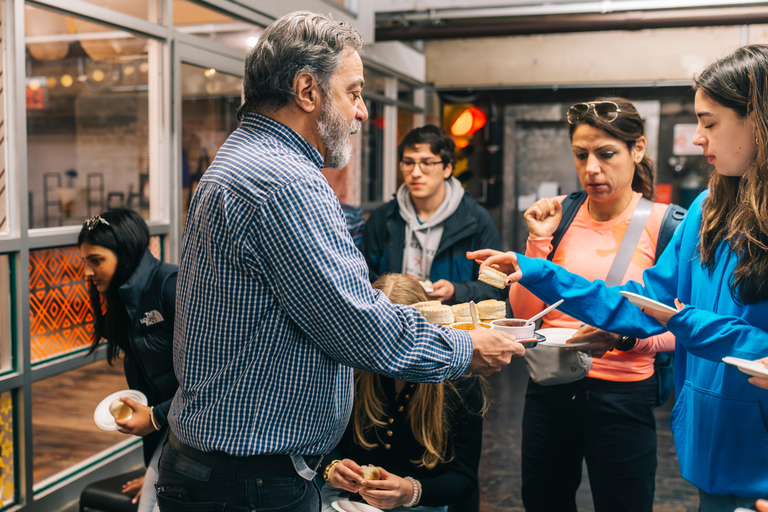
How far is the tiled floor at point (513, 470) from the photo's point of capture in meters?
3.60

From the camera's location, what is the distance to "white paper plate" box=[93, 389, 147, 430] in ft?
7.66

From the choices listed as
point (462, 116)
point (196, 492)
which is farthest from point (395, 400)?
point (462, 116)

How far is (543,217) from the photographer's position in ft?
8.16

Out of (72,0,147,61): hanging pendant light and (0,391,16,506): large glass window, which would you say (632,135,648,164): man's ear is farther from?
(0,391,16,506): large glass window

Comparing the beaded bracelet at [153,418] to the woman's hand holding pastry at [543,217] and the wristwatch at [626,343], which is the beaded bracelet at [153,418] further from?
the wristwatch at [626,343]

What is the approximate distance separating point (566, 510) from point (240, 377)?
153 cm

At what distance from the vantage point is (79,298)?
346 cm

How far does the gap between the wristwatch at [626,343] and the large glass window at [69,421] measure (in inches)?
112

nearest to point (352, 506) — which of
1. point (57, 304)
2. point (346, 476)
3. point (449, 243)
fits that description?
point (346, 476)

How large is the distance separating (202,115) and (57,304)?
2.11 m

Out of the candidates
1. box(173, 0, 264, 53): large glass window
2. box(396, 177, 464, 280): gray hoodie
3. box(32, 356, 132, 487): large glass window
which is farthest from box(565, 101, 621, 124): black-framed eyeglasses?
box(32, 356, 132, 487): large glass window

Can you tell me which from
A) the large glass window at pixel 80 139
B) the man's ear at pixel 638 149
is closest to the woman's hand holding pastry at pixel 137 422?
the man's ear at pixel 638 149

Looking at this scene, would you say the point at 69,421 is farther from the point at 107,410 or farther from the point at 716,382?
the point at 716,382

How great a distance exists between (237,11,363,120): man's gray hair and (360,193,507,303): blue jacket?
75.2 inches
